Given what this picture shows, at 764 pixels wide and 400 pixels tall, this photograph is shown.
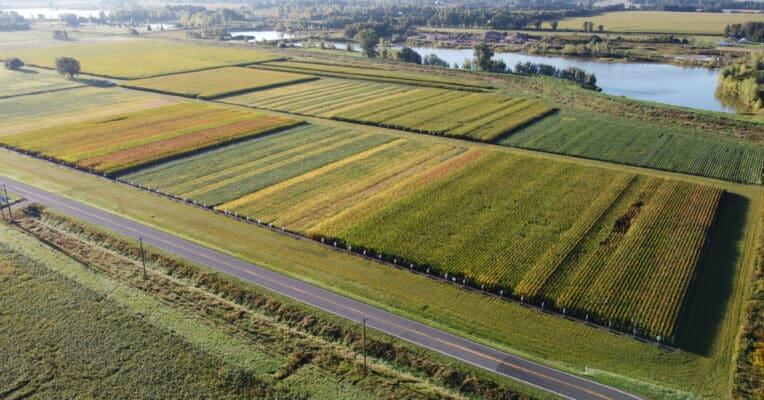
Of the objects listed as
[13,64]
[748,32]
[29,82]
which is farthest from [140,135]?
[748,32]

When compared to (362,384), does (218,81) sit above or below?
above

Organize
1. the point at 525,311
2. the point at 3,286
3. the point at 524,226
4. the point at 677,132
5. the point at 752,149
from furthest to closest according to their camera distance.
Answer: the point at 677,132 → the point at 752,149 → the point at 524,226 → the point at 3,286 → the point at 525,311

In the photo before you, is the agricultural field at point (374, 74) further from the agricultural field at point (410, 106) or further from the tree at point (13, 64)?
the tree at point (13, 64)

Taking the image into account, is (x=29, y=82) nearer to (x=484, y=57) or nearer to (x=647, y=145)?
(x=484, y=57)

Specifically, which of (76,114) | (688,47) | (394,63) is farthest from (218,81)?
(688,47)

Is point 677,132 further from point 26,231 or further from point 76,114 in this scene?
→ point 76,114

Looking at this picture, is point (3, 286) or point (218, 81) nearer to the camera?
point (3, 286)

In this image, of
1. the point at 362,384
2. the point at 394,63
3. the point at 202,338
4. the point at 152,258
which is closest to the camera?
the point at 362,384

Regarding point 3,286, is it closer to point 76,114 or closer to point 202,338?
point 202,338
